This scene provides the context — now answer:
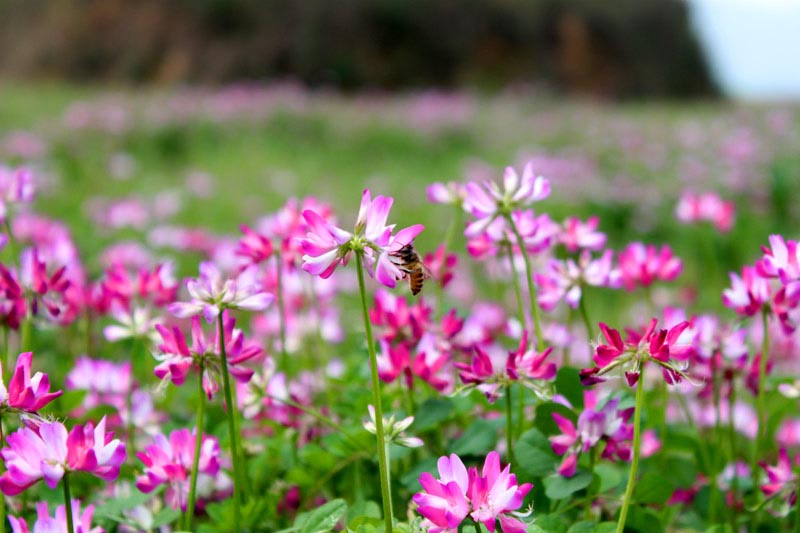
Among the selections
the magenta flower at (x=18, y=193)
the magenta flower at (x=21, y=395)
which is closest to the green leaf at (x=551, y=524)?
the magenta flower at (x=21, y=395)

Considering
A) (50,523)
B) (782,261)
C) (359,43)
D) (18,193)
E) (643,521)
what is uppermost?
(359,43)

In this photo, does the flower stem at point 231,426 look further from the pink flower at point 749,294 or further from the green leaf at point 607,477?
the pink flower at point 749,294

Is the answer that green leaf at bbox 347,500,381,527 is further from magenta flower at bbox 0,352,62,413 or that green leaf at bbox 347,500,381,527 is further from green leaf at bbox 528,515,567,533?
magenta flower at bbox 0,352,62,413

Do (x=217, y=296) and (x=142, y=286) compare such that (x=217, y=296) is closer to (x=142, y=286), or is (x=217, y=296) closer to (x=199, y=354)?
(x=199, y=354)

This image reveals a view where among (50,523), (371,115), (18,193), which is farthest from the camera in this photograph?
(371,115)

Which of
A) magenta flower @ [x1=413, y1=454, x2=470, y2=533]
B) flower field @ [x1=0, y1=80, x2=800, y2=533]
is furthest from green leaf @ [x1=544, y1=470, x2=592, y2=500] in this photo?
magenta flower @ [x1=413, y1=454, x2=470, y2=533]

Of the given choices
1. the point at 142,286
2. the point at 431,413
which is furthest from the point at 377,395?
the point at 142,286

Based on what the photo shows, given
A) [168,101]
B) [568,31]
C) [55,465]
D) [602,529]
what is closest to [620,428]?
[602,529]
